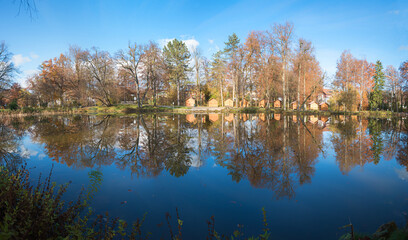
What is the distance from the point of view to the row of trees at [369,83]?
121ft

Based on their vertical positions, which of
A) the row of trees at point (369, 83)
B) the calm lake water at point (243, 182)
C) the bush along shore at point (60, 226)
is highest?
the row of trees at point (369, 83)

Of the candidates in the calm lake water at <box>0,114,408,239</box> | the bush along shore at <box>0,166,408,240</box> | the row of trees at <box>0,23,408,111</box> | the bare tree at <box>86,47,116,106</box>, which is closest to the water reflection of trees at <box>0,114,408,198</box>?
the calm lake water at <box>0,114,408,239</box>

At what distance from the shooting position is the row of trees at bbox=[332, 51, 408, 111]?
36950mm

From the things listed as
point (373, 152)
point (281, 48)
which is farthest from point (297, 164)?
point (281, 48)

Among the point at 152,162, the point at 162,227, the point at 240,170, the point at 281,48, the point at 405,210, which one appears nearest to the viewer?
the point at 162,227

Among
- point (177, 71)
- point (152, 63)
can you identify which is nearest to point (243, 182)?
point (152, 63)

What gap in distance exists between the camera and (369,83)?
150 feet

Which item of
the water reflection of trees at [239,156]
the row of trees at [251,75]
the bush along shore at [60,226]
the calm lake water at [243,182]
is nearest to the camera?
the bush along shore at [60,226]

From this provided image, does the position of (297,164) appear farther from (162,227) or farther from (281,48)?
(281,48)

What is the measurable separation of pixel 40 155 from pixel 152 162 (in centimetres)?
490

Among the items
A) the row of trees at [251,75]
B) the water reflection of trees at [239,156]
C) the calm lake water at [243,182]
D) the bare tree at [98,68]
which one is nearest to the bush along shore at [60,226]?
the calm lake water at [243,182]

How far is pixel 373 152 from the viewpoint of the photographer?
8078 mm

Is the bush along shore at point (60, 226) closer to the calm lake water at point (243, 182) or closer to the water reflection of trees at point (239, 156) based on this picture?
the calm lake water at point (243, 182)

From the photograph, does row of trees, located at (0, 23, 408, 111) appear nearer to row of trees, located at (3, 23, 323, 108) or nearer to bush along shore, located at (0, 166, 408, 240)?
row of trees, located at (3, 23, 323, 108)
